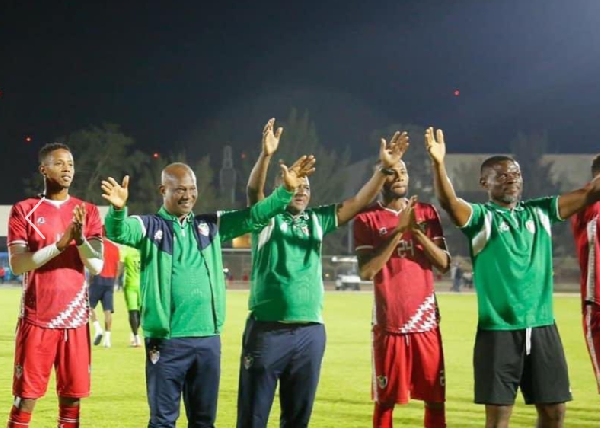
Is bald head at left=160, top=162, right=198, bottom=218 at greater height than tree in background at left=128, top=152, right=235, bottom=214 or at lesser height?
lesser

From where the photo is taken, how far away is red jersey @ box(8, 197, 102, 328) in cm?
749

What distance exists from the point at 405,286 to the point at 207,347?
1839 mm

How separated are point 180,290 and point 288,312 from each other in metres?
0.80

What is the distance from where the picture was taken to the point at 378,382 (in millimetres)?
7723

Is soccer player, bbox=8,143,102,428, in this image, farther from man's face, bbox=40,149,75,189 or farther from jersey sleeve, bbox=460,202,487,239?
jersey sleeve, bbox=460,202,487,239

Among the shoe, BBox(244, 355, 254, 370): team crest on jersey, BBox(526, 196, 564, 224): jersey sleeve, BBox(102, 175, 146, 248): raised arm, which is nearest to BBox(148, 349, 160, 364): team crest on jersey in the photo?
BBox(244, 355, 254, 370): team crest on jersey

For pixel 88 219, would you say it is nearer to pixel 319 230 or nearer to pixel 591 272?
pixel 319 230

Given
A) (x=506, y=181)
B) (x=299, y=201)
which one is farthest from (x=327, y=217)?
(x=506, y=181)

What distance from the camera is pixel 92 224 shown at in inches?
301

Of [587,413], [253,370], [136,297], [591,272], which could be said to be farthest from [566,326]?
[253,370]

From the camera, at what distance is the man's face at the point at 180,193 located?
6.92m

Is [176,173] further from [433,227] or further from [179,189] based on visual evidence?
[433,227]

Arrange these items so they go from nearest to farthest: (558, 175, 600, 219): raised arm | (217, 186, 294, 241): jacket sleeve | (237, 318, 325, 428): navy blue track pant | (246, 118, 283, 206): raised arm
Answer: (217, 186, 294, 241): jacket sleeve
(237, 318, 325, 428): navy blue track pant
(558, 175, 600, 219): raised arm
(246, 118, 283, 206): raised arm

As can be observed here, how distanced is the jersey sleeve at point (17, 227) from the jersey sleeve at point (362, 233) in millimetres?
2654
